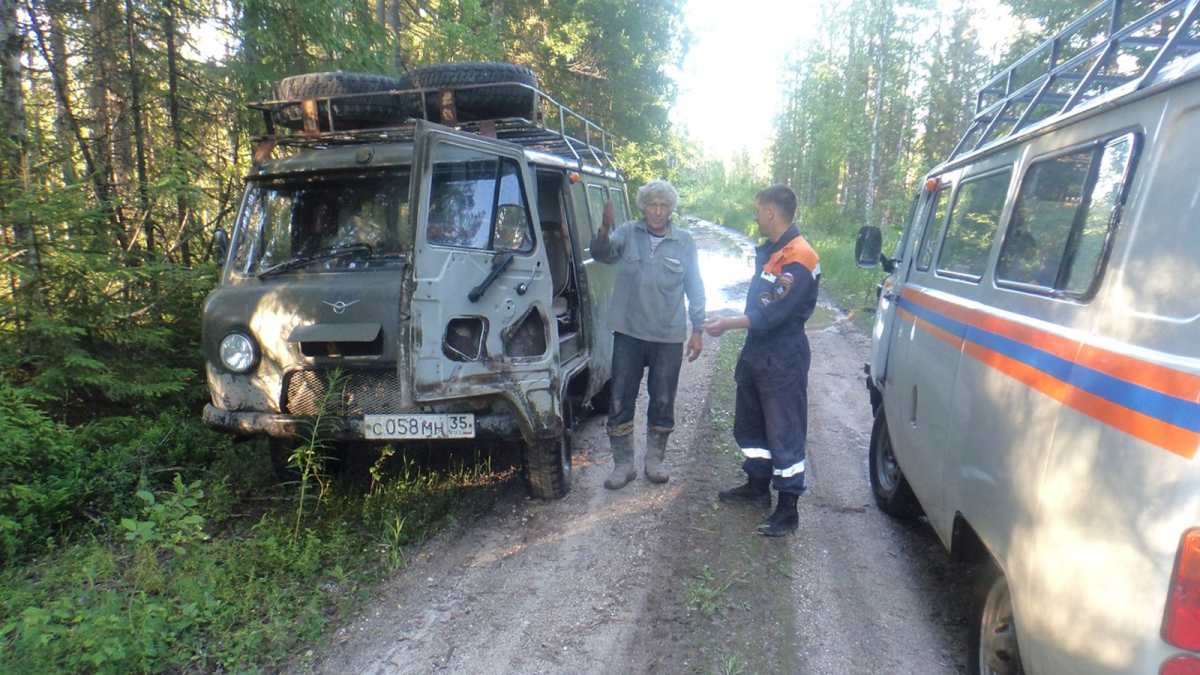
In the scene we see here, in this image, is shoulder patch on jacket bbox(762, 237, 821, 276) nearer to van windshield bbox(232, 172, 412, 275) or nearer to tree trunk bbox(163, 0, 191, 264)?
van windshield bbox(232, 172, 412, 275)

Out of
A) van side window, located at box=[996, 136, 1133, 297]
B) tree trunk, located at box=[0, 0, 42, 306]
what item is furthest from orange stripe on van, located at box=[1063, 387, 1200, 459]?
tree trunk, located at box=[0, 0, 42, 306]

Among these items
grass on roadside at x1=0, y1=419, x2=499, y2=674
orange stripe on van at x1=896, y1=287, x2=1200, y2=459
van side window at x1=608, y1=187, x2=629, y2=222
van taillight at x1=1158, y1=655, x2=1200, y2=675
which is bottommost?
grass on roadside at x1=0, y1=419, x2=499, y2=674

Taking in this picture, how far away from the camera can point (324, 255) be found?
Answer: 435cm

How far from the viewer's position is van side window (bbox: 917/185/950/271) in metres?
4.01

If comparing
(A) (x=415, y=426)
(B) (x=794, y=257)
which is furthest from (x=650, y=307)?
(A) (x=415, y=426)

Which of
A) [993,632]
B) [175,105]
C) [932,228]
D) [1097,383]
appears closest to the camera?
[1097,383]

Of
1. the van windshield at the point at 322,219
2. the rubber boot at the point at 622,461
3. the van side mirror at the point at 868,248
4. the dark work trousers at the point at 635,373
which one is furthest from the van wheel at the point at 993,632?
the van windshield at the point at 322,219

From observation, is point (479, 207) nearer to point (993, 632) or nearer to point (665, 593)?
point (665, 593)

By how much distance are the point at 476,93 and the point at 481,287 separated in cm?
186

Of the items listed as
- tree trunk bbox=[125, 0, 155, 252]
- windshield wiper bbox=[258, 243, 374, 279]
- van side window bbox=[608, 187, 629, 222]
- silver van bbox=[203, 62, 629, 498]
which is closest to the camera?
silver van bbox=[203, 62, 629, 498]

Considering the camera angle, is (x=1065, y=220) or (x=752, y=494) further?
(x=752, y=494)

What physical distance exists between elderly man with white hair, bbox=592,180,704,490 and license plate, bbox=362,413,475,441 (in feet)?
4.08

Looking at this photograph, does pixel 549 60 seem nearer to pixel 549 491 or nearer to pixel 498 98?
pixel 498 98

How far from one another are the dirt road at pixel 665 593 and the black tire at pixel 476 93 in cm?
282
